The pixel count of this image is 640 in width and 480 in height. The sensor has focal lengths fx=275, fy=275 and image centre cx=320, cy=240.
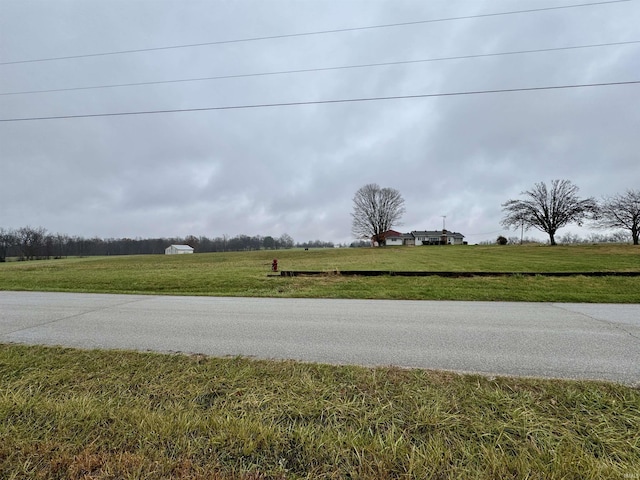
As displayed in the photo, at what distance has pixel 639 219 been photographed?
130ft

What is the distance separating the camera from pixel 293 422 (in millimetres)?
2512

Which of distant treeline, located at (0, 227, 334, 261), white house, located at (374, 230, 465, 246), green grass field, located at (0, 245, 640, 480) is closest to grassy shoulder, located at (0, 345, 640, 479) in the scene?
green grass field, located at (0, 245, 640, 480)

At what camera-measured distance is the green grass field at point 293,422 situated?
1983mm

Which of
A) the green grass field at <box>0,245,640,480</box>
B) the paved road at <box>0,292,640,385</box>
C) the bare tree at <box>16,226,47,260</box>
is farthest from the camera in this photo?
the bare tree at <box>16,226,47,260</box>

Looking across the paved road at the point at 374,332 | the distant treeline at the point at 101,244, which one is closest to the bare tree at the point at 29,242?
the distant treeline at the point at 101,244

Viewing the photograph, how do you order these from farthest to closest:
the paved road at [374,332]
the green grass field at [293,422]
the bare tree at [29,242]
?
the bare tree at [29,242] < the paved road at [374,332] < the green grass field at [293,422]

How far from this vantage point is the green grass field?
198 centimetres

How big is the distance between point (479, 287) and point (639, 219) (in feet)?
164

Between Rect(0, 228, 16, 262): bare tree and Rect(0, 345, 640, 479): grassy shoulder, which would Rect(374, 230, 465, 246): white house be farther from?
Rect(0, 228, 16, 262): bare tree

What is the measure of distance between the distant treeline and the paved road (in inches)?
3529

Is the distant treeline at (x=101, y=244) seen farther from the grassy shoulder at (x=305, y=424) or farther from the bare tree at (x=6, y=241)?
the grassy shoulder at (x=305, y=424)

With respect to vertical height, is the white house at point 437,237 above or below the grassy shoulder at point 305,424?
above

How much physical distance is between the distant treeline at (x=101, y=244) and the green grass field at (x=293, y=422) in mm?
93509

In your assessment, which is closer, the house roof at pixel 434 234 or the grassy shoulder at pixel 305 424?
the grassy shoulder at pixel 305 424
